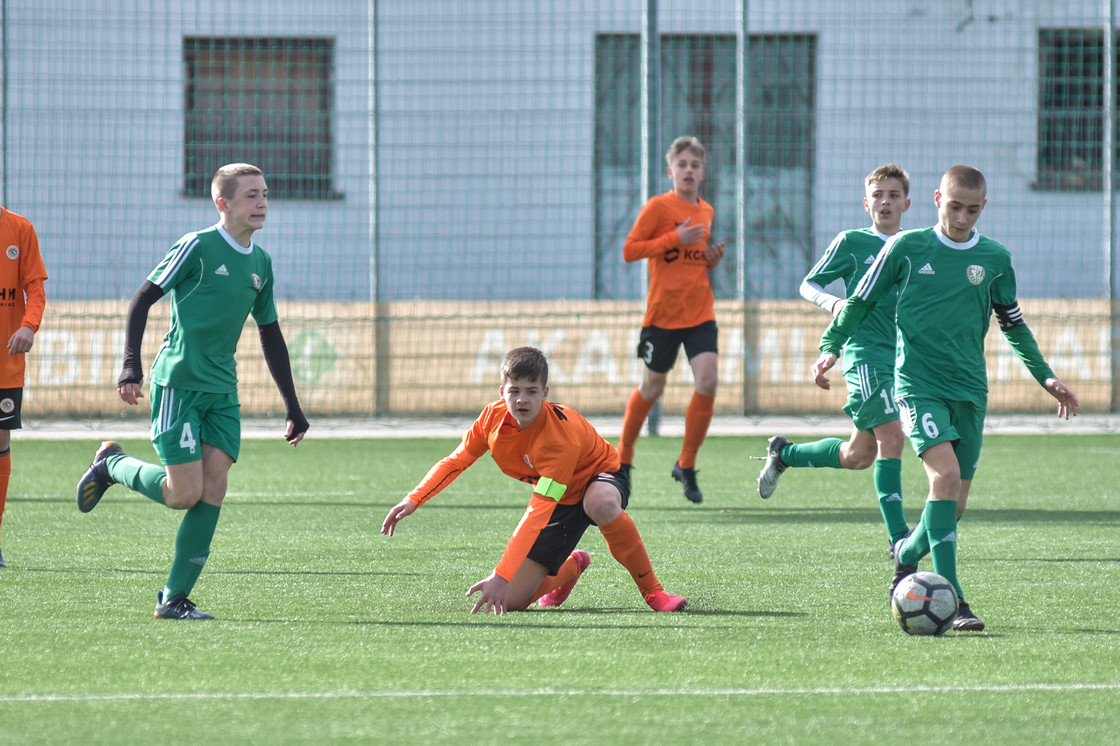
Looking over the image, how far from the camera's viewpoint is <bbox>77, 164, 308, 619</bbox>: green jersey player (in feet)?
16.4

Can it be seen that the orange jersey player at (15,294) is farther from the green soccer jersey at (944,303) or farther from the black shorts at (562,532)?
the green soccer jersey at (944,303)

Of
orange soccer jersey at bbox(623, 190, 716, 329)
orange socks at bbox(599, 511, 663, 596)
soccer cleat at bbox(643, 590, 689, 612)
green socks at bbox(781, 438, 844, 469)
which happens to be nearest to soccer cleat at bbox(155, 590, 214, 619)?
orange socks at bbox(599, 511, 663, 596)

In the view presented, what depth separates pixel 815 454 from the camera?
704 cm

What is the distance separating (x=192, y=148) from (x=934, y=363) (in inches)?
430

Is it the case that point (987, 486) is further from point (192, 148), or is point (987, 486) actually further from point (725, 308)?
point (192, 148)

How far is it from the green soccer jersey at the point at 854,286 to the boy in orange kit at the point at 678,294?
226 cm

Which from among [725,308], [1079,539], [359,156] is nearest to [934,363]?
[1079,539]

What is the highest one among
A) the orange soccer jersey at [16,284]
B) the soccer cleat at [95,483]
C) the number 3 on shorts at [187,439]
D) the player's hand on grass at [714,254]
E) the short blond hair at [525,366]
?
the player's hand on grass at [714,254]

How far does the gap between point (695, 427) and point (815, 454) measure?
1.83 meters

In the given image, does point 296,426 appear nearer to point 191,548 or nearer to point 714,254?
point 191,548

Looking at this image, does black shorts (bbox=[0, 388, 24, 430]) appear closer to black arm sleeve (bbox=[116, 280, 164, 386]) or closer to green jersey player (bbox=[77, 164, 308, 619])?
green jersey player (bbox=[77, 164, 308, 619])

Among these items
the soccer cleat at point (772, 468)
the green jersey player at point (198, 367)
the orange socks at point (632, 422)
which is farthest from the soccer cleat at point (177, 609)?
the orange socks at point (632, 422)

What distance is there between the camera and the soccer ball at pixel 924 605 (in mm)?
4609

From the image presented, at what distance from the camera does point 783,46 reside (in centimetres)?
1568
